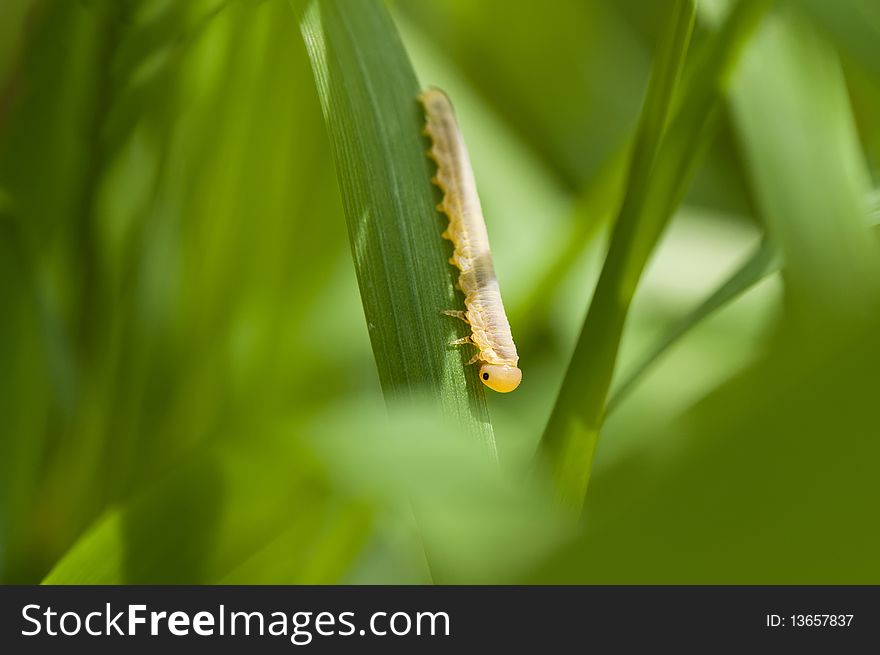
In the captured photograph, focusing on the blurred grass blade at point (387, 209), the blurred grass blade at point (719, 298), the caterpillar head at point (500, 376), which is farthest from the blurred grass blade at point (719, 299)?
the caterpillar head at point (500, 376)

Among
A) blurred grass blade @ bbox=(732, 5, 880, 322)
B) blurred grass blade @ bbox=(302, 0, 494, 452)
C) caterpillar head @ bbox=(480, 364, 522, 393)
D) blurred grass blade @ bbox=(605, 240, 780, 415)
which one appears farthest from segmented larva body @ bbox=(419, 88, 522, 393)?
blurred grass blade @ bbox=(732, 5, 880, 322)

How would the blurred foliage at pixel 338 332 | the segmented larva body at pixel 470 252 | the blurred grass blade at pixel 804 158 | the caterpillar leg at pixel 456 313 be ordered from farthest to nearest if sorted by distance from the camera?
the segmented larva body at pixel 470 252, the caterpillar leg at pixel 456 313, the blurred grass blade at pixel 804 158, the blurred foliage at pixel 338 332

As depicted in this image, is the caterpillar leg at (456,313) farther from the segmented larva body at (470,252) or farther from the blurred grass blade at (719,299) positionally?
the blurred grass blade at (719,299)

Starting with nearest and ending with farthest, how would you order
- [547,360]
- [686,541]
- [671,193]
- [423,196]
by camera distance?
[686,541] → [671,193] → [423,196] → [547,360]

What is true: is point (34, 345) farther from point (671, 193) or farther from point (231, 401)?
point (671, 193)

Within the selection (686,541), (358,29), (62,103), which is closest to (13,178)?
(62,103)
